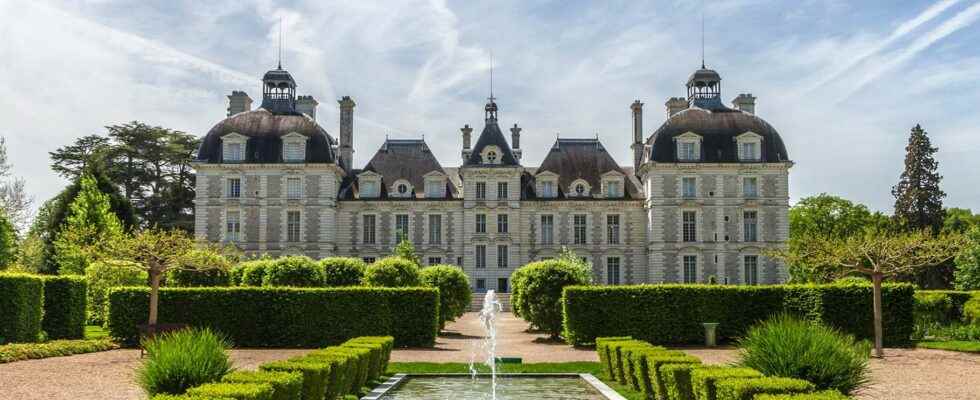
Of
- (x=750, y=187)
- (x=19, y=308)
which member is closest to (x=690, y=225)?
(x=750, y=187)

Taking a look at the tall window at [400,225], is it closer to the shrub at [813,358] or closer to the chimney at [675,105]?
the chimney at [675,105]

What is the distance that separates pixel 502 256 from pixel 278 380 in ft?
109

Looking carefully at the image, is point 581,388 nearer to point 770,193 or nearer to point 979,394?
point 979,394

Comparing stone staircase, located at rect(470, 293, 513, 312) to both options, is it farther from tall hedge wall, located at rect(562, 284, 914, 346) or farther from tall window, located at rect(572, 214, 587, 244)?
tall hedge wall, located at rect(562, 284, 914, 346)

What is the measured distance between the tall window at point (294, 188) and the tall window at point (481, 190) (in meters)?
8.16

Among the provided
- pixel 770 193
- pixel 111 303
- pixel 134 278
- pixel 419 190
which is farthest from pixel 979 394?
pixel 419 190

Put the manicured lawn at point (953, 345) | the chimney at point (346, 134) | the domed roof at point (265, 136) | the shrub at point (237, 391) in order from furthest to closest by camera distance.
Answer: the chimney at point (346, 134)
the domed roof at point (265, 136)
the manicured lawn at point (953, 345)
the shrub at point (237, 391)

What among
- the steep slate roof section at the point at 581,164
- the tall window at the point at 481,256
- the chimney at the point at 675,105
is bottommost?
the tall window at the point at 481,256

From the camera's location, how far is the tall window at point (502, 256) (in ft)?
137

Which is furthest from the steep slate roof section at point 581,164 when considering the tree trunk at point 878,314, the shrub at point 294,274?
the tree trunk at point 878,314

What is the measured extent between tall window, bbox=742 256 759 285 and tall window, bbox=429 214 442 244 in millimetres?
14047

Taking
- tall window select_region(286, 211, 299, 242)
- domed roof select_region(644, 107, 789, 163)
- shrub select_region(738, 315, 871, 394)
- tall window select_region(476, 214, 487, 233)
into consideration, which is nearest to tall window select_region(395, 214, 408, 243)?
tall window select_region(476, 214, 487, 233)

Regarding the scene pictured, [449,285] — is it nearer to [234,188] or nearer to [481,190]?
[481,190]

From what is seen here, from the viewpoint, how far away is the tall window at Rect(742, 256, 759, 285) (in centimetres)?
4053
